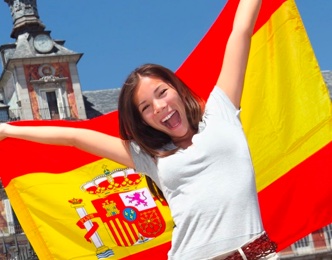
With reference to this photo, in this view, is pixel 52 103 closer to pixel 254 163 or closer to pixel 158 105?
pixel 254 163

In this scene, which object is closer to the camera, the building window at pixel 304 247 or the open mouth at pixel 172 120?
the open mouth at pixel 172 120

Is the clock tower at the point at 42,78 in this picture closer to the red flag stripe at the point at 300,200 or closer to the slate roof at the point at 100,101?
the slate roof at the point at 100,101

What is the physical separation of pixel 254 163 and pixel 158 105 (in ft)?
9.21

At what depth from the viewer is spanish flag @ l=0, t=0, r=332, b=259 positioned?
661cm

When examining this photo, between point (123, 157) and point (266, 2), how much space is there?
8.73 ft

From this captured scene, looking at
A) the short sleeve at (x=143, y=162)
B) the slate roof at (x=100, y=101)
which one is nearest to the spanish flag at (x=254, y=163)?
the short sleeve at (x=143, y=162)

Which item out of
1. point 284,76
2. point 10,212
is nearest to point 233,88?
point 284,76

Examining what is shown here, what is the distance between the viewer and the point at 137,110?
4.32 metres

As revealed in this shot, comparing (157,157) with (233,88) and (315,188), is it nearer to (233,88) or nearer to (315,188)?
(233,88)

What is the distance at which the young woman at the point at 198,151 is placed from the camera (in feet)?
13.2

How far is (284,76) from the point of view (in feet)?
21.6

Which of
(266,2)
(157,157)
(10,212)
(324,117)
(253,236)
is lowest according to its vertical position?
(253,236)

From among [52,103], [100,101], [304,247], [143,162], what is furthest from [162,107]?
[100,101]

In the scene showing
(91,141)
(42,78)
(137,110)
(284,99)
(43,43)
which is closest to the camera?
(137,110)
